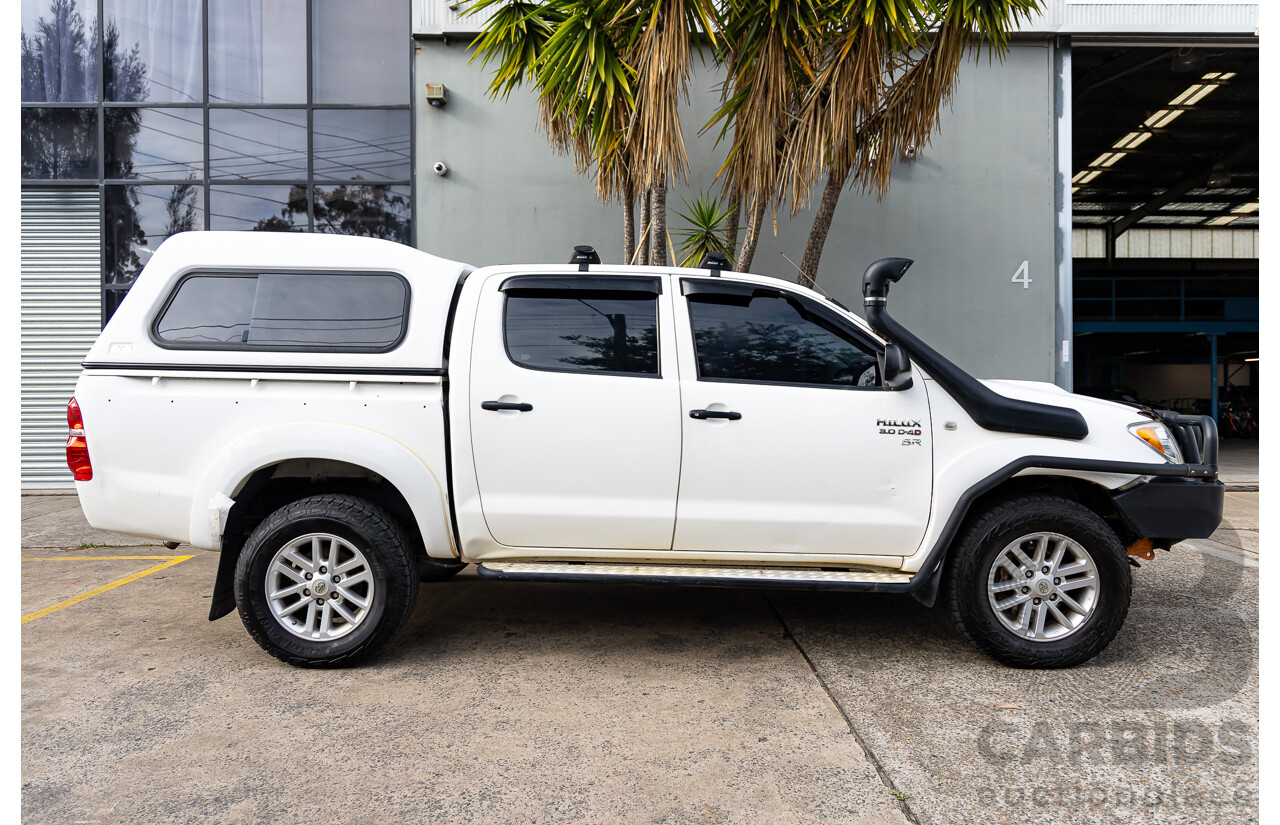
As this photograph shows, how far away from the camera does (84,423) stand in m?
3.44

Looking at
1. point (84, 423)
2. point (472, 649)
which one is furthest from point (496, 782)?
point (84, 423)

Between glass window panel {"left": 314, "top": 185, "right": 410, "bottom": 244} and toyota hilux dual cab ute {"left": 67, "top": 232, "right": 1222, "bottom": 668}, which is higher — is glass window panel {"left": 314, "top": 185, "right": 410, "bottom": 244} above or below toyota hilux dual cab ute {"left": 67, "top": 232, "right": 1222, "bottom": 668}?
above

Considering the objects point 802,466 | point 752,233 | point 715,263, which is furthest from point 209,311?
point 752,233

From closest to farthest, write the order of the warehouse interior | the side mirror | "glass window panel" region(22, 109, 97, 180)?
the side mirror
"glass window panel" region(22, 109, 97, 180)
the warehouse interior

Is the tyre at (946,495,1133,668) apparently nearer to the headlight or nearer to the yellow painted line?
the headlight

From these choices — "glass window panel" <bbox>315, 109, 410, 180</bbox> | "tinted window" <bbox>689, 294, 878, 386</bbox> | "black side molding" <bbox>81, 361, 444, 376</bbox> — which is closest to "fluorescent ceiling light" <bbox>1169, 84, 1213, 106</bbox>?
"glass window panel" <bbox>315, 109, 410, 180</bbox>

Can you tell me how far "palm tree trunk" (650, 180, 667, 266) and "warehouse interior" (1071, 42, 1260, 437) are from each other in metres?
6.74

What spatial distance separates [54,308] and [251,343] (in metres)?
8.11

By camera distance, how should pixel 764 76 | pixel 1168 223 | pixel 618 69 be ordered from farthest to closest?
1. pixel 1168 223
2. pixel 764 76
3. pixel 618 69

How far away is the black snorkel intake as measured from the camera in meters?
3.38

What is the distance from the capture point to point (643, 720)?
2.91 m

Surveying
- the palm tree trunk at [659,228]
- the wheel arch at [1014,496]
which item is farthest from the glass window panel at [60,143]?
the wheel arch at [1014,496]

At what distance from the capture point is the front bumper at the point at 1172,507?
3.39 metres

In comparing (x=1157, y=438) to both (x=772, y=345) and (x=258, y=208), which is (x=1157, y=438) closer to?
(x=772, y=345)
